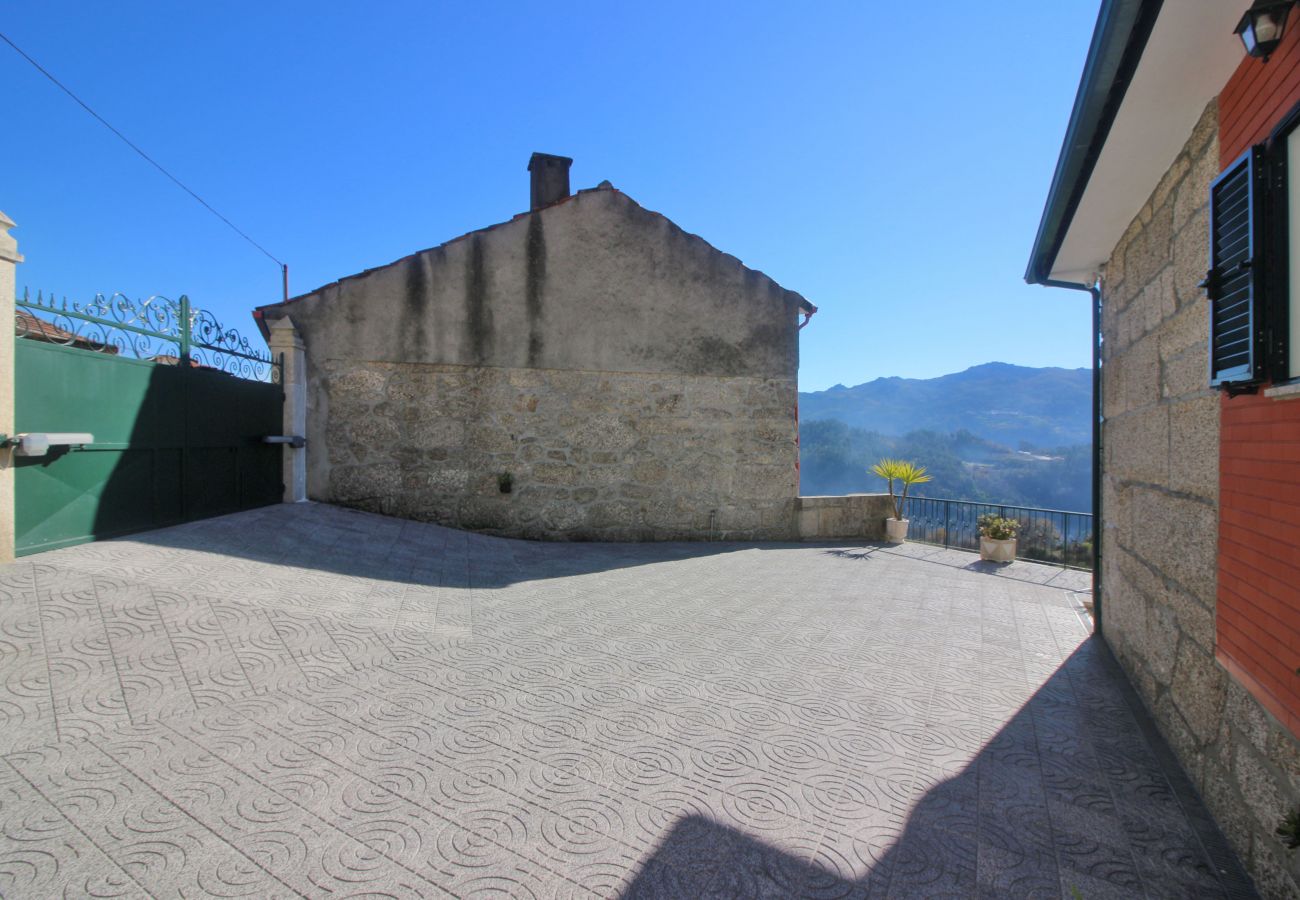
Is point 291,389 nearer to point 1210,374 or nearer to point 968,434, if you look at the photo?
point 1210,374

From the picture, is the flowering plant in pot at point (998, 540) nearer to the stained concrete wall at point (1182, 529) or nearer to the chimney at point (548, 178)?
the stained concrete wall at point (1182, 529)

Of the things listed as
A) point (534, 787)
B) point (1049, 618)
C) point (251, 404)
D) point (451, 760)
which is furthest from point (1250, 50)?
point (251, 404)

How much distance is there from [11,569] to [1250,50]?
6.52 metres

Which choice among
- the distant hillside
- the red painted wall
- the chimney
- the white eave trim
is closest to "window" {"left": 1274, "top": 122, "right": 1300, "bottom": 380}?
the red painted wall

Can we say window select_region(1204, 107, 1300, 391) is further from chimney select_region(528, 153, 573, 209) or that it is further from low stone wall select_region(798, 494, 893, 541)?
chimney select_region(528, 153, 573, 209)

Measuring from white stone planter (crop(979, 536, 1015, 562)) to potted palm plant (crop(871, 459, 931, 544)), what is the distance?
4.65 ft

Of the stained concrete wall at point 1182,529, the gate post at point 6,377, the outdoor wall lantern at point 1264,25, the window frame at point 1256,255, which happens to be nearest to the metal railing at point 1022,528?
the stained concrete wall at point 1182,529

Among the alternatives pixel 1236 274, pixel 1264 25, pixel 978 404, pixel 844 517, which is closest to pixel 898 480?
pixel 844 517

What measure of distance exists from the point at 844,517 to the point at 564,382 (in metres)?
4.90

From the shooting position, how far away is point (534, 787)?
2.34m

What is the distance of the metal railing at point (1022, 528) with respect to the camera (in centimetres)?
792

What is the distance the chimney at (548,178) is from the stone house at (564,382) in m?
1.50

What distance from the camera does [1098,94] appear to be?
2.48 meters

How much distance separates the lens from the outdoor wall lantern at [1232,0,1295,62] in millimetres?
1759
